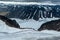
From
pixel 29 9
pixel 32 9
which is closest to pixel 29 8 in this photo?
pixel 29 9

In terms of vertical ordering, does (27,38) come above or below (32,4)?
above

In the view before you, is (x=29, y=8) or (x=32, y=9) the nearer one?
(x=29, y=8)

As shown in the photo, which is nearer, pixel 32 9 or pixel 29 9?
pixel 29 9

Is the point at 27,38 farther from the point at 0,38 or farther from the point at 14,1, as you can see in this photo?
the point at 14,1

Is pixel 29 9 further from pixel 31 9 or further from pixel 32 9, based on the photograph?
pixel 32 9

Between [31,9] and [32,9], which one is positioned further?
[32,9]

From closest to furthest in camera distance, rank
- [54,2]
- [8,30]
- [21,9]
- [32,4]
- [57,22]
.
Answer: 1. [8,30]
2. [57,22]
3. [54,2]
4. [21,9]
5. [32,4]

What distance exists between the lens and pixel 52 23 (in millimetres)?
1504

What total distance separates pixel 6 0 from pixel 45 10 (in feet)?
5.66

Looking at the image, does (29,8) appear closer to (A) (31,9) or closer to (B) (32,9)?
(A) (31,9)

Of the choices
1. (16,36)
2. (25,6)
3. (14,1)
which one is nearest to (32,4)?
(25,6)

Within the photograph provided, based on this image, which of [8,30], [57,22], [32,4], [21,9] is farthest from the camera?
[32,4]

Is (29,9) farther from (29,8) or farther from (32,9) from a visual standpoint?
(32,9)

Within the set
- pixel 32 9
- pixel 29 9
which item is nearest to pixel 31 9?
pixel 29 9
